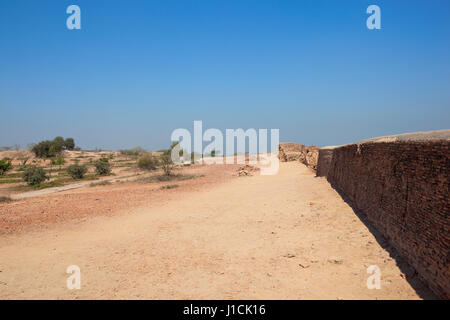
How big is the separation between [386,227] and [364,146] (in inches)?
100

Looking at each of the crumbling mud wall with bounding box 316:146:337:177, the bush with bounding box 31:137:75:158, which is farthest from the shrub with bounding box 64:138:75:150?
the crumbling mud wall with bounding box 316:146:337:177

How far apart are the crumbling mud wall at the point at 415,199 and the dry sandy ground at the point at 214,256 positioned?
367 millimetres

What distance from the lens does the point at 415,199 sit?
14.4ft

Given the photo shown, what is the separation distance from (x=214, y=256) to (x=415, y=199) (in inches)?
163

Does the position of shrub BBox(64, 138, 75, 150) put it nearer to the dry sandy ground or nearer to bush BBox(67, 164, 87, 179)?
bush BBox(67, 164, 87, 179)

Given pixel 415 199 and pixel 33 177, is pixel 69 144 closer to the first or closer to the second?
pixel 33 177

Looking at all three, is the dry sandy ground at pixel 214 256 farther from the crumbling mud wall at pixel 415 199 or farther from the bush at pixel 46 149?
the bush at pixel 46 149

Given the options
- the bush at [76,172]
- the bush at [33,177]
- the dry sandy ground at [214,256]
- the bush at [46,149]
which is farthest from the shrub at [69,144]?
the dry sandy ground at [214,256]

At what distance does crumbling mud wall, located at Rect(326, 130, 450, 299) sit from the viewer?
11.8 feet

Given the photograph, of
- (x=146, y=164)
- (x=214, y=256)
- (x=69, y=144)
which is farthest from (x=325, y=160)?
(x=69, y=144)

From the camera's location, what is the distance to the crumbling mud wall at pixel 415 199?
3607 millimetres

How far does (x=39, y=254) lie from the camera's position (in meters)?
7.37

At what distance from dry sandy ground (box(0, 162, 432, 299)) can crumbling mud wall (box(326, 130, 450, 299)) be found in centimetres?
37
